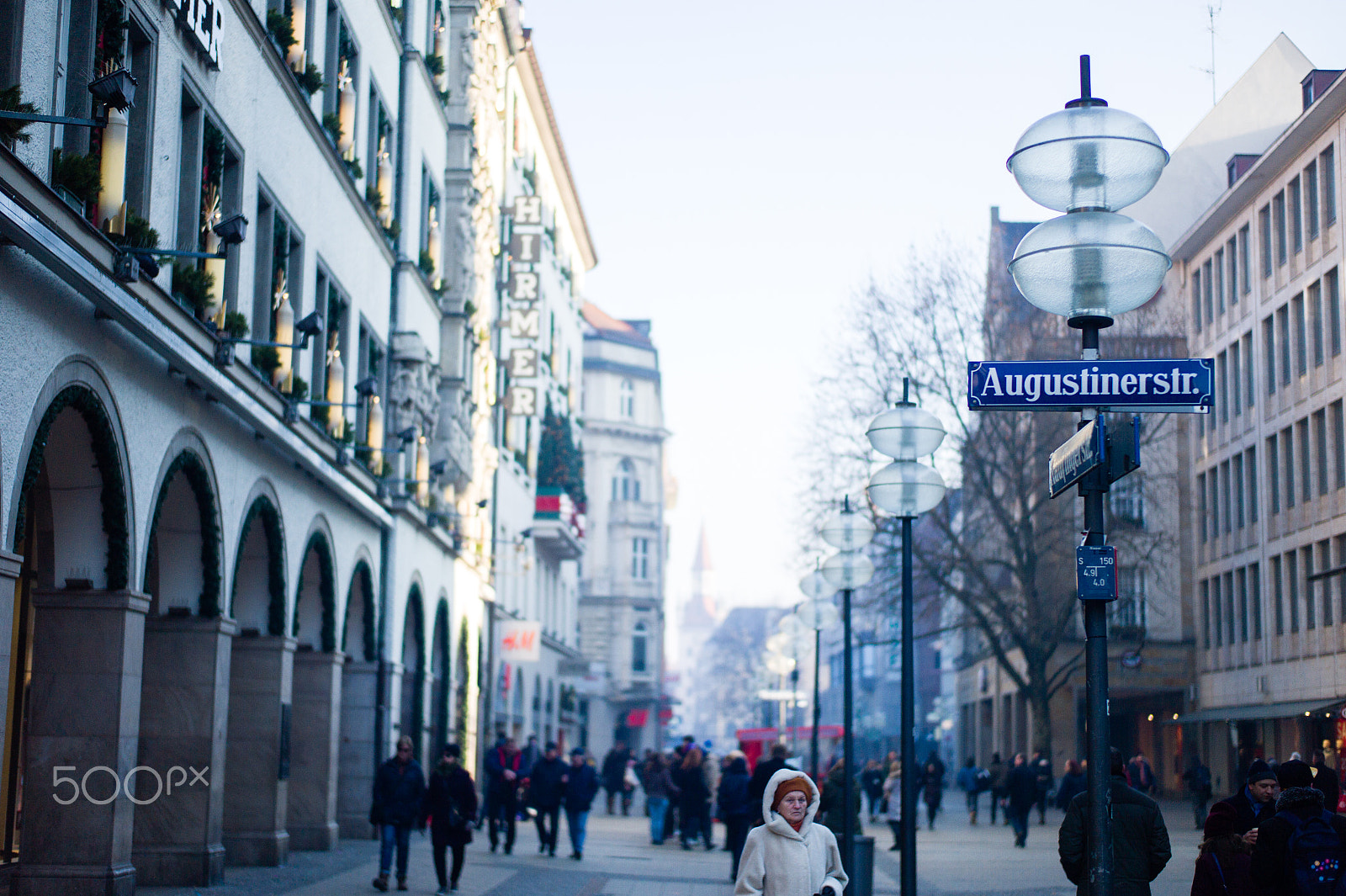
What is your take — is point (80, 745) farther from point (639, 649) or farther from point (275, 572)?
point (639, 649)

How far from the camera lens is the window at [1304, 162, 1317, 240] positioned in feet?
151

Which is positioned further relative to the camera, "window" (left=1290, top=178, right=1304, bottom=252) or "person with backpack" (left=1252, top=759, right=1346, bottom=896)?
"window" (left=1290, top=178, right=1304, bottom=252)

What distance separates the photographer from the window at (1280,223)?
1917 inches

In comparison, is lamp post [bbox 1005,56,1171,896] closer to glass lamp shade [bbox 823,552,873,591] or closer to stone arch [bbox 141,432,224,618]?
stone arch [bbox 141,432,224,618]

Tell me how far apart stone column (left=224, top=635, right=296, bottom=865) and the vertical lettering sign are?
71.6 ft

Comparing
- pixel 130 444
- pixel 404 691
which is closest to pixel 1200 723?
pixel 404 691

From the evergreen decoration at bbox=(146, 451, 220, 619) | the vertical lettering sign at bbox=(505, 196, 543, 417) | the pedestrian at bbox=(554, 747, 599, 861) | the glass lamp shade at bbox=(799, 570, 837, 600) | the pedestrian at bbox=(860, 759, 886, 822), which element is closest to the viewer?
the evergreen decoration at bbox=(146, 451, 220, 619)

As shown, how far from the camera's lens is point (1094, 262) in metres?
8.36

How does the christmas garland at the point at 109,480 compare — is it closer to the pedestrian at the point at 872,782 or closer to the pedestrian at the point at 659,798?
the pedestrian at the point at 659,798

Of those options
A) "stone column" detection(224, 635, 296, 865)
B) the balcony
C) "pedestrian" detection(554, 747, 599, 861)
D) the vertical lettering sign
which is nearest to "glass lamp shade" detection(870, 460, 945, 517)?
"stone column" detection(224, 635, 296, 865)

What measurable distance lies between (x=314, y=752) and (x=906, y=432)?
11226 millimetres

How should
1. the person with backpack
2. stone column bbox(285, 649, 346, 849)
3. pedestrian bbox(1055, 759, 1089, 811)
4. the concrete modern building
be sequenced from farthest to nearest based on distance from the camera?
the concrete modern building < pedestrian bbox(1055, 759, 1089, 811) < stone column bbox(285, 649, 346, 849) < the person with backpack

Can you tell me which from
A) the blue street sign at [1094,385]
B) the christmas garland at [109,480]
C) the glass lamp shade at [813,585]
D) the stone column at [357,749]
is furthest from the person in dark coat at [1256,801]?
the stone column at [357,749]

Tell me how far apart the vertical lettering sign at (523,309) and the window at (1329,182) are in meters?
19.7
